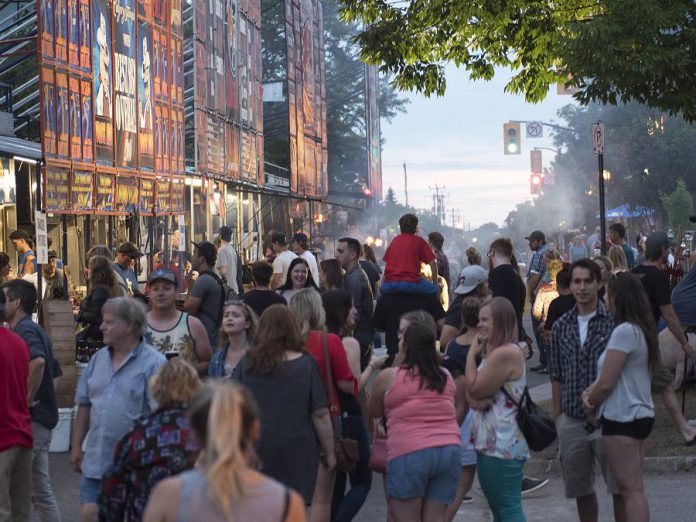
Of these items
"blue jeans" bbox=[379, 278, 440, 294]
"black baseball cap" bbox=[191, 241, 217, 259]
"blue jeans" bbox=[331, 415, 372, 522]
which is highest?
"black baseball cap" bbox=[191, 241, 217, 259]

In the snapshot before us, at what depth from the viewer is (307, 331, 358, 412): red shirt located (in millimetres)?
7516

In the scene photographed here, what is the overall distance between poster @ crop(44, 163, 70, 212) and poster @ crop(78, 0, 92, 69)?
223cm

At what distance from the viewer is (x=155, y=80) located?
1102 inches

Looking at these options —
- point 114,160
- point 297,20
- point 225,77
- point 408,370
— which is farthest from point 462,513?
point 297,20

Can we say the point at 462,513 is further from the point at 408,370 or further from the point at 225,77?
the point at 225,77

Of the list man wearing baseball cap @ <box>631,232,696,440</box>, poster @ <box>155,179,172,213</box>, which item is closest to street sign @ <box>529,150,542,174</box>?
poster @ <box>155,179,172,213</box>

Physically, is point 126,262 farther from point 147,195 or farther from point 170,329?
point 147,195

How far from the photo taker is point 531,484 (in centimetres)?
1051

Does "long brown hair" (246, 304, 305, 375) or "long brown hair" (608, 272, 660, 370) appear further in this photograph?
"long brown hair" (608, 272, 660, 370)

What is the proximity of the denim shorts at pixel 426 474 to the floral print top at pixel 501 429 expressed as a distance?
0.34m

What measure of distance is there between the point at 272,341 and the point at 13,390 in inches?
63.2

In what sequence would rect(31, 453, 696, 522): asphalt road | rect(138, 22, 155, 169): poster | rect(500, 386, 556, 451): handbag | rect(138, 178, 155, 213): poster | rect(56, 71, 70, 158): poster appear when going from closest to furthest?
rect(500, 386, 556, 451): handbag → rect(31, 453, 696, 522): asphalt road → rect(56, 71, 70, 158): poster → rect(138, 178, 155, 213): poster → rect(138, 22, 155, 169): poster

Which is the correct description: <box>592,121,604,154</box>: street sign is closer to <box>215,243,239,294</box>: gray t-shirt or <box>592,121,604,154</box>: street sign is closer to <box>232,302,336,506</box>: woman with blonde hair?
<box>215,243,239,294</box>: gray t-shirt

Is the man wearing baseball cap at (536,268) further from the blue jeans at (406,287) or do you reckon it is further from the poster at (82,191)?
the poster at (82,191)
